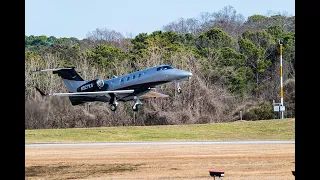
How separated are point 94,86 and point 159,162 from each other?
1682 cm

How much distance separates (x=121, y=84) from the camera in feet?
134

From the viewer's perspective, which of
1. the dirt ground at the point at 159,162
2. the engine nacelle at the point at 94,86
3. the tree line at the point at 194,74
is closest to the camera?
the dirt ground at the point at 159,162

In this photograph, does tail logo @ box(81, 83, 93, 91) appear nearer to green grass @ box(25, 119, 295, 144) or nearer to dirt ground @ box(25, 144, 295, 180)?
green grass @ box(25, 119, 295, 144)

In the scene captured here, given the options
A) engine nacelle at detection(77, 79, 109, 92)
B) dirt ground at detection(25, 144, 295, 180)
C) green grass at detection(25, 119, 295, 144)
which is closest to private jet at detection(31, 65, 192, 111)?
engine nacelle at detection(77, 79, 109, 92)

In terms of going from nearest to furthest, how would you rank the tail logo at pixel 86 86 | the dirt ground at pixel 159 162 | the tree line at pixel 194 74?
the dirt ground at pixel 159 162, the tail logo at pixel 86 86, the tree line at pixel 194 74

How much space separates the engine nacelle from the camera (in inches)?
1597

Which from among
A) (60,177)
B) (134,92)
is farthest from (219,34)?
(60,177)

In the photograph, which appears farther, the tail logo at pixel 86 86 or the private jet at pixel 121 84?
the tail logo at pixel 86 86

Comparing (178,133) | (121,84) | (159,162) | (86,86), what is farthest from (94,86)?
(159,162)

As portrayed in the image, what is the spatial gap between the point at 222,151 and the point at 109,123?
23.7m

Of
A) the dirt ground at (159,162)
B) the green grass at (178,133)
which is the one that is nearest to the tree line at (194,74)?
the green grass at (178,133)

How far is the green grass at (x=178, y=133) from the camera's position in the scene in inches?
1622

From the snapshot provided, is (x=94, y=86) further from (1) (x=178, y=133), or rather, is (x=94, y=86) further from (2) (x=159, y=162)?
(2) (x=159, y=162)

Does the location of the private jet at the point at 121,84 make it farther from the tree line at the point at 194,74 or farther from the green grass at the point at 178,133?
the tree line at the point at 194,74
